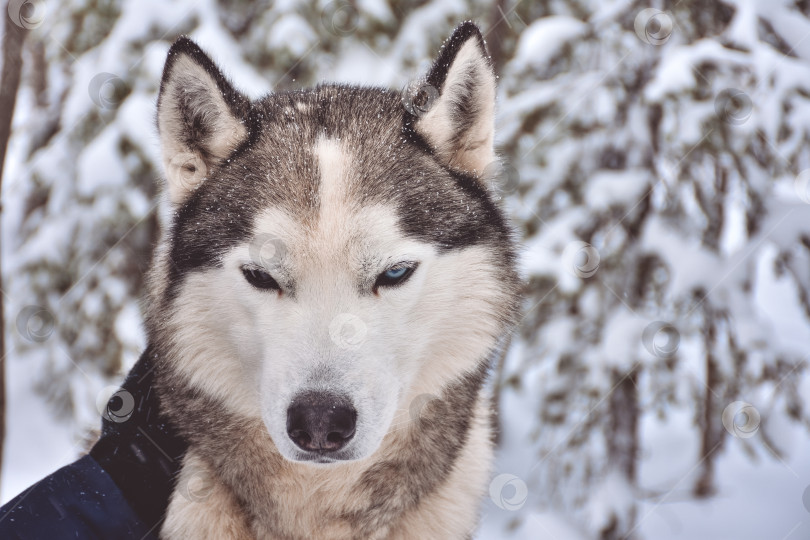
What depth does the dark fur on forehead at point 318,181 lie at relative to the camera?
6.22 ft

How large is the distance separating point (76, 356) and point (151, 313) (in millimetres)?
3990

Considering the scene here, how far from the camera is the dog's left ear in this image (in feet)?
6.64

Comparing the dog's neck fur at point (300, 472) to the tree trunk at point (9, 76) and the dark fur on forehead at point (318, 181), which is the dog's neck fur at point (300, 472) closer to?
the dark fur on forehead at point (318, 181)

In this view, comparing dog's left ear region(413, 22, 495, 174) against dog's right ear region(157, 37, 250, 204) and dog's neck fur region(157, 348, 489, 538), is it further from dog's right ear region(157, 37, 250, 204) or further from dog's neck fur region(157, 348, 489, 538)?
dog's neck fur region(157, 348, 489, 538)

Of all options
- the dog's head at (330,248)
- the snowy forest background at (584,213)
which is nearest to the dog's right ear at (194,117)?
the dog's head at (330,248)

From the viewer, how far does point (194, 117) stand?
6.66ft

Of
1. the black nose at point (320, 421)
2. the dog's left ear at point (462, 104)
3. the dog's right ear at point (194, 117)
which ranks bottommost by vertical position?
the black nose at point (320, 421)

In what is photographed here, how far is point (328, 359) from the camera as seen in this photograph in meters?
1.70

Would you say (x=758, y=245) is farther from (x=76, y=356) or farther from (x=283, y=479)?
(x=76, y=356)

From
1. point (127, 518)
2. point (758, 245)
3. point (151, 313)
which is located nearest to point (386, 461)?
point (127, 518)

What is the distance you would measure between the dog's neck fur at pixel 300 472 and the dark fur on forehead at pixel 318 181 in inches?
16.0

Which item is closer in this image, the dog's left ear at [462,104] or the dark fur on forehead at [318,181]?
the dark fur on forehead at [318,181]

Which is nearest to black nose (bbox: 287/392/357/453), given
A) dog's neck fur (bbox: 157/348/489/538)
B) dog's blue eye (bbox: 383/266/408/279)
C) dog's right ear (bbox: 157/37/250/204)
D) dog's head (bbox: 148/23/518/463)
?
dog's head (bbox: 148/23/518/463)

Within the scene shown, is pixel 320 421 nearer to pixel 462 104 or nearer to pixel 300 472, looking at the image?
pixel 300 472
